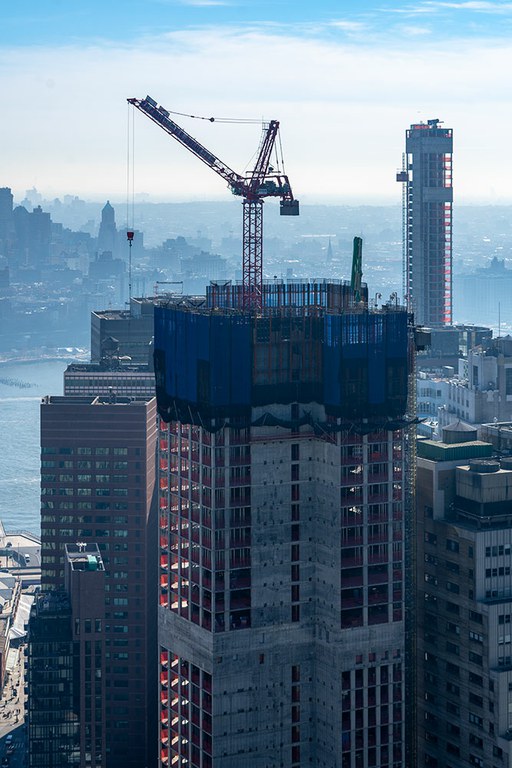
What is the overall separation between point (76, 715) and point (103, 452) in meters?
20.8

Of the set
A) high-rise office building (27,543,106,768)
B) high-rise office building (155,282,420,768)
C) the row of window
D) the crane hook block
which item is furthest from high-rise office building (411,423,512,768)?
the row of window

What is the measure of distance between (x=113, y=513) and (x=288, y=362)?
44.8 metres

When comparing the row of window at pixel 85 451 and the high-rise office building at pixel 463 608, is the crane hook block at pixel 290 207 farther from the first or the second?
the row of window at pixel 85 451

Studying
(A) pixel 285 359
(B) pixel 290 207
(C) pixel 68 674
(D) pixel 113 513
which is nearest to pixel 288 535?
(A) pixel 285 359

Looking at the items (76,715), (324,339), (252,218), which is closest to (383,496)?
(324,339)

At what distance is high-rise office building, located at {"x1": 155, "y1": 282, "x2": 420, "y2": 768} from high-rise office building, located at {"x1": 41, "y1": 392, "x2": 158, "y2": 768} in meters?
40.7

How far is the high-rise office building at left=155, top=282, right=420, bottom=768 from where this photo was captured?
233 feet

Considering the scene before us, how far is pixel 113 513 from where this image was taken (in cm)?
11525

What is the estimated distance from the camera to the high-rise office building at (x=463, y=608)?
7350cm

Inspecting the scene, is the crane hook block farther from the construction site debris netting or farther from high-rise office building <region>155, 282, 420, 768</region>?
the construction site debris netting

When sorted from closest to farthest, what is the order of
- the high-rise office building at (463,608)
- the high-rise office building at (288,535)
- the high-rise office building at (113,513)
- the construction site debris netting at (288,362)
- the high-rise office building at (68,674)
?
the high-rise office building at (288,535) → the construction site debris netting at (288,362) → the high-rise office building at (463,608) → the high-rise office building at (68,674) → the high-rise office building at (113,513)

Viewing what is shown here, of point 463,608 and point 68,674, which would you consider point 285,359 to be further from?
point 68,674

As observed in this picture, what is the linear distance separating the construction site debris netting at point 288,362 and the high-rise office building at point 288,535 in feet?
0.20

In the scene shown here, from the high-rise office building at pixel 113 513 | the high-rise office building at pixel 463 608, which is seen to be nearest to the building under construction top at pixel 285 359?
the high-rise office building at pixel 463 608
